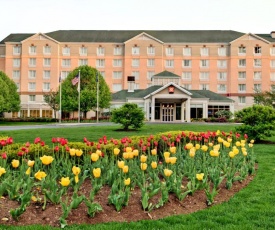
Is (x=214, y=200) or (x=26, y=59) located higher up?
(x=26, y=59)

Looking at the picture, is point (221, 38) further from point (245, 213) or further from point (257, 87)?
point (245, 213)

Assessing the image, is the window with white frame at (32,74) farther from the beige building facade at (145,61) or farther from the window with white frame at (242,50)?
the window with white frame at (242,50)

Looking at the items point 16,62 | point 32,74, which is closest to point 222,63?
point 32,74

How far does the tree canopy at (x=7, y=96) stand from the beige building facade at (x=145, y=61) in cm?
1006

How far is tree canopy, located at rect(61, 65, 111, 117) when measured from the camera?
50.2 meters

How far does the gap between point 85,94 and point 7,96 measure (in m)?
12.6

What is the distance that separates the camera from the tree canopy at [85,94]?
5019 centimetres

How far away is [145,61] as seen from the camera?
66.6 m

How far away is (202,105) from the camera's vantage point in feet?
167

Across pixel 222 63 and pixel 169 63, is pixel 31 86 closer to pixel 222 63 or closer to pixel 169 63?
pixel 169 63

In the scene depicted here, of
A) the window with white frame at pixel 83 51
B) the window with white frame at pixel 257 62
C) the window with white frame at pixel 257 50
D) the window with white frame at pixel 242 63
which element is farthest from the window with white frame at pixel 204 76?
the window with white frame at pixel 83 51

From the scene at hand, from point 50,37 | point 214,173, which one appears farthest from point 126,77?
point 214,173

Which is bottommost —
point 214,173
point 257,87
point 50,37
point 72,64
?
point 214,173

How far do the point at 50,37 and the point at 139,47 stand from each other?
1944cm
